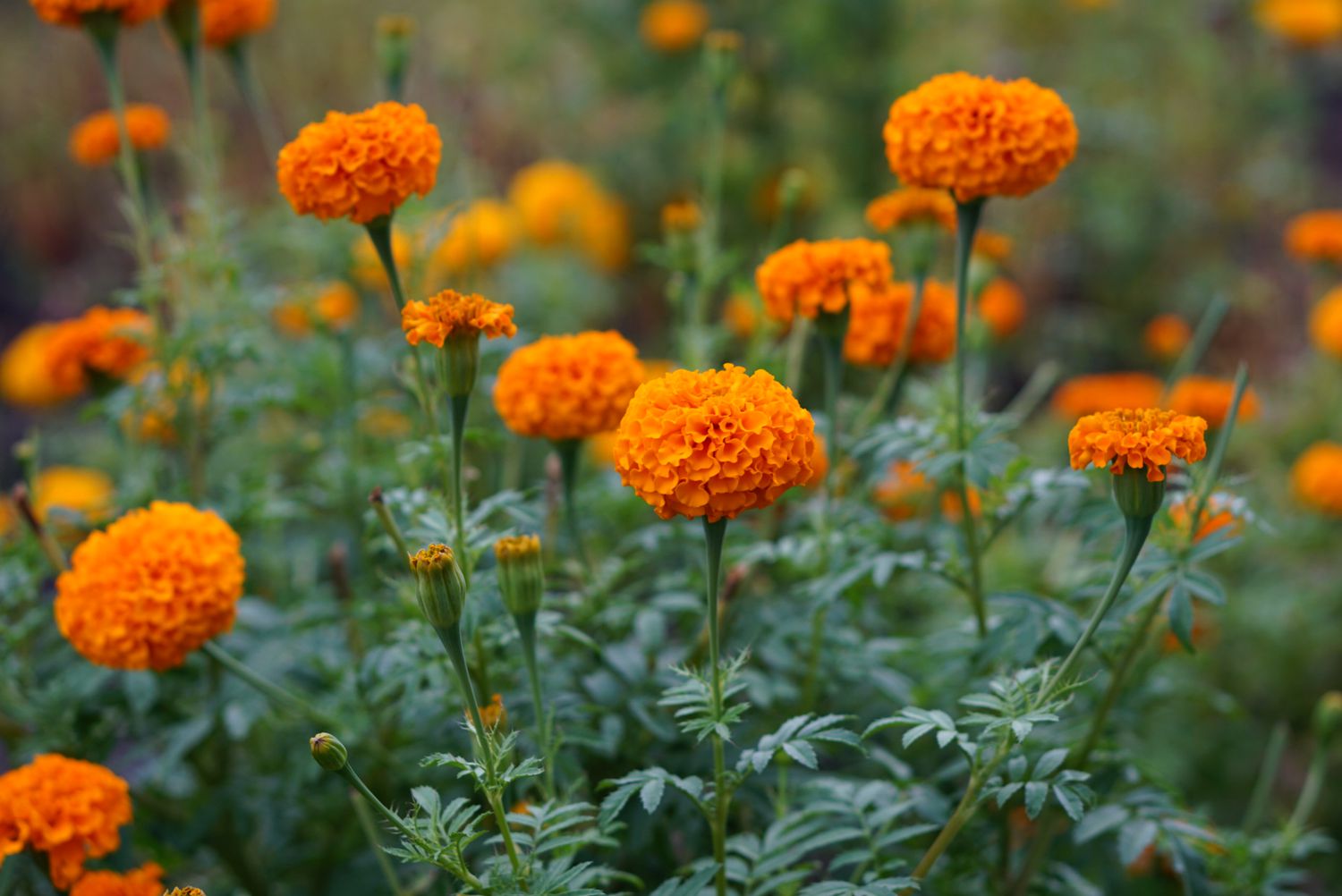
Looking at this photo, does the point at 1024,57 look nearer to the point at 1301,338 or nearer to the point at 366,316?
the point at 1301,338

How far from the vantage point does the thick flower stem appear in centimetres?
123

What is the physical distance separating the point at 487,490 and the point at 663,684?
90 centimetres

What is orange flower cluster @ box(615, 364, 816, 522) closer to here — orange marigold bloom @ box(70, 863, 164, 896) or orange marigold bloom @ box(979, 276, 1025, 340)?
orange marigold bloom @ box(70, 863, 164, 896)

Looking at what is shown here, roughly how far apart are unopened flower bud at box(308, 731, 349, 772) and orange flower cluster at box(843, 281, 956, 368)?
1.04m

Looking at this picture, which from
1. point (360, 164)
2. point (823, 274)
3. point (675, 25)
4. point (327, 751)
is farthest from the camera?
point (675, 25)

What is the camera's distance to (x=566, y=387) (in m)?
1.59

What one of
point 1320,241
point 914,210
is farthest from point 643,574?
point 1320,241

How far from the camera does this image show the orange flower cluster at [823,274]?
1.60m

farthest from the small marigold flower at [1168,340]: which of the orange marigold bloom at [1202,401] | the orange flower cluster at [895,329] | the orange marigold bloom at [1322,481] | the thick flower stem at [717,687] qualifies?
the thick flower stem at [717,687]

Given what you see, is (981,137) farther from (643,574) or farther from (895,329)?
(643,574)

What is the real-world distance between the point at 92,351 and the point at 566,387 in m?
1.06

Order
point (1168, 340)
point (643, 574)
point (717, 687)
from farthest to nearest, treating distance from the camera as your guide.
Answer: point (1168, 340) < point (643, 574) < point (717, 687)

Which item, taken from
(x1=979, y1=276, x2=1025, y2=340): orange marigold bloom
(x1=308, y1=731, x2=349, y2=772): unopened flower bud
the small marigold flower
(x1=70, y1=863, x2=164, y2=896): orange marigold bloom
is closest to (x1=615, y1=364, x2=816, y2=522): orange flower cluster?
(x1=308, y1=731, x2=349, y2=772): unopened flower bud

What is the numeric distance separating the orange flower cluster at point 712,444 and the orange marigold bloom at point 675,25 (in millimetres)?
3207
